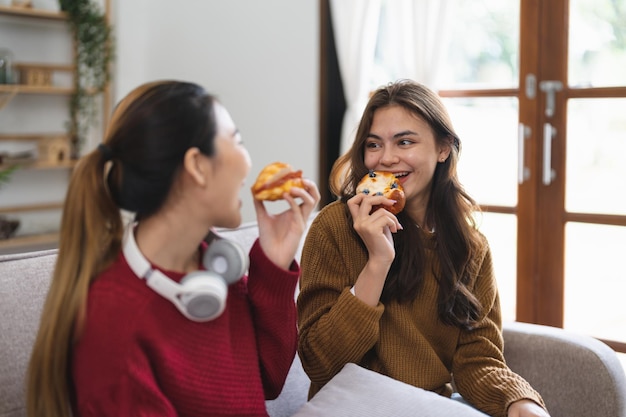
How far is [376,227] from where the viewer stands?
1697 millimetres

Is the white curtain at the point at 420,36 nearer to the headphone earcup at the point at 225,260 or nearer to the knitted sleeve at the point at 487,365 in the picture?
the knitted sleeve at the point at 487,365

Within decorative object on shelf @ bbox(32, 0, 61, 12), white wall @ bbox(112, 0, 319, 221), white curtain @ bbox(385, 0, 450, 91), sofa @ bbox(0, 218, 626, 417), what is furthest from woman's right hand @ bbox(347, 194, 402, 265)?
decorative object on shelf @ bbox(32, 0, 61, 12)

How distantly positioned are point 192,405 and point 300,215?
38cm

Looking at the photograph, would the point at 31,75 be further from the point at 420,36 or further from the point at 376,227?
the point at 376,227

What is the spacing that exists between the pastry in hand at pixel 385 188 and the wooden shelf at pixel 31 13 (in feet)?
10.2

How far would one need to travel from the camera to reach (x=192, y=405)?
4.11 ft

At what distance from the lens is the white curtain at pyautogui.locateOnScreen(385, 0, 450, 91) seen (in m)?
3.38

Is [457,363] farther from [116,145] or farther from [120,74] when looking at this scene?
[120,74]

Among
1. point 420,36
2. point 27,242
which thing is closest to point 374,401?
point 420,36

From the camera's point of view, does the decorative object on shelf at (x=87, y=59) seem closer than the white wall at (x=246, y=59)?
No

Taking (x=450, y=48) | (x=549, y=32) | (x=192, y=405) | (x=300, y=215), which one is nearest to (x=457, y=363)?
(x=300, y=215)

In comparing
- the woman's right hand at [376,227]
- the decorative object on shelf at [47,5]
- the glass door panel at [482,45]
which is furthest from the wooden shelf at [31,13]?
the woman's right hand at [376,227]

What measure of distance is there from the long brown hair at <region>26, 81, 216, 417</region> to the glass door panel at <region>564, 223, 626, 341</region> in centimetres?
228

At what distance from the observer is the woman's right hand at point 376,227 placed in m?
1.70
